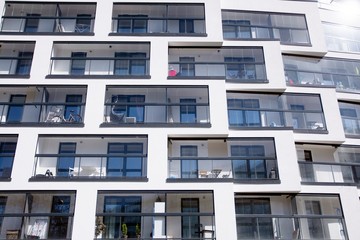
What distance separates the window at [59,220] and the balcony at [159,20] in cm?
919

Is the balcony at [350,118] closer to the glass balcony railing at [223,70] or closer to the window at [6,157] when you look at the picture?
the glass balcony railing at [223,70]

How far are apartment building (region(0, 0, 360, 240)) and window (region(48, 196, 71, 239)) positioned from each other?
56 millimetres

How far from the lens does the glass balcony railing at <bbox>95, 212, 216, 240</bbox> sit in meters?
14.0

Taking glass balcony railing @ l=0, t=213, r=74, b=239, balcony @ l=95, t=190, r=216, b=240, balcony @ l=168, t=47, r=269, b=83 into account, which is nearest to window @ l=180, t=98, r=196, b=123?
balcony @ l=168, t=47, r=269, b=83

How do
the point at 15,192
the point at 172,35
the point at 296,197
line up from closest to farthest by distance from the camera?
1. the point at 15,192
2. the point at 296,197
3. the point at 172,35

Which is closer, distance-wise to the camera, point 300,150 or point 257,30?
point 300,150

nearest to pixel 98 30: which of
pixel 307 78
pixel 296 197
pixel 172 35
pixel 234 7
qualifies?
pixel 172 35

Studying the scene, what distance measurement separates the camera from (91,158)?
15906 mm

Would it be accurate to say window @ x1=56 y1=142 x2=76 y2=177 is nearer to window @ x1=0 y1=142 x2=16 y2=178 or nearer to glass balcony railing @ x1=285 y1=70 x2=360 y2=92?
window @ x1=0 y1=142 x2=16 y2=178

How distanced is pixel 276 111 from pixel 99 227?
10.00m

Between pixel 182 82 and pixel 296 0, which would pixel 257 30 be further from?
pixel 182 82

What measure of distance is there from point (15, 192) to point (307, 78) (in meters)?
15.7

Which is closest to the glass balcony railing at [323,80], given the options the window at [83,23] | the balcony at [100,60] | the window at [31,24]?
the balcony at [100,60]

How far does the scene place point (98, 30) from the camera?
60.3 ft
